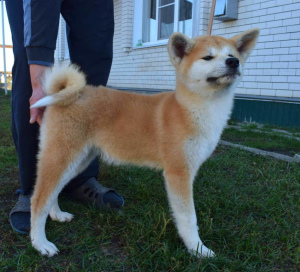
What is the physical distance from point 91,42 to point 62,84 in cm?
69

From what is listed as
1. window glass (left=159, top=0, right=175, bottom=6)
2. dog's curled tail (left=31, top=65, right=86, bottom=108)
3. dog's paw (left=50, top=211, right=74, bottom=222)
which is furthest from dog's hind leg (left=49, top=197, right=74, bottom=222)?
window glass (left=159, top=0, right=175, bottom=6)

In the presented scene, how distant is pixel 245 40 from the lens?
2.31 m

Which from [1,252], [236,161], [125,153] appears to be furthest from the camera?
[236,161]

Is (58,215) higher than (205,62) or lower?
lower

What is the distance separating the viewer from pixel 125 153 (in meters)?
2.21

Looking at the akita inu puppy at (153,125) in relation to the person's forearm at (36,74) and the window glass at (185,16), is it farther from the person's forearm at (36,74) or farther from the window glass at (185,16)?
→ the window glass at (185,16)

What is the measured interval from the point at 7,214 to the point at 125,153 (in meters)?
1.07

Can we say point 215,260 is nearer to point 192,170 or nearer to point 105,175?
point 192,170

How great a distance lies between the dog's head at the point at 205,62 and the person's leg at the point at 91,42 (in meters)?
0.82

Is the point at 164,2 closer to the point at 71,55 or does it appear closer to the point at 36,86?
the point at 71,55

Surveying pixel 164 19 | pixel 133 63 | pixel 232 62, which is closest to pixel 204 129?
pixel 232 62

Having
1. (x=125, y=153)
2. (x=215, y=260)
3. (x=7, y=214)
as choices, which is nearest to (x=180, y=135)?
(x=125, y=153)

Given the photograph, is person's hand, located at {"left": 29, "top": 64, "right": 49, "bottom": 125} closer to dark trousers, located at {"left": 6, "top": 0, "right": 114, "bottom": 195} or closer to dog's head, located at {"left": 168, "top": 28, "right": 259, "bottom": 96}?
dark trousers, located at {"left": 6, "top": 0, "right": 114, "bottom": 195}

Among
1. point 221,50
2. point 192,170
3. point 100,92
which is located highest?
point 221,50
